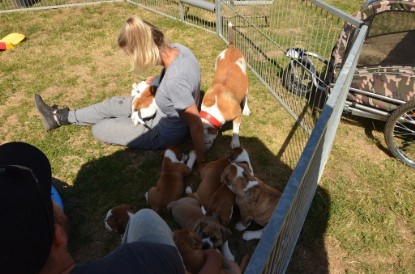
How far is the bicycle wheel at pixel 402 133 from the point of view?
3712 millimetres

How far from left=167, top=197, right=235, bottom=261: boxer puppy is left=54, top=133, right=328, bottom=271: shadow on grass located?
197 mm

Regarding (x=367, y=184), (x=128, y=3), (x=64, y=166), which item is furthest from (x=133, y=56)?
(x=128, y=3)

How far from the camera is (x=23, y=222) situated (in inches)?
49.3

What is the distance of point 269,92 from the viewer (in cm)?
545

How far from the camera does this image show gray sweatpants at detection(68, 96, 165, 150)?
4.38m

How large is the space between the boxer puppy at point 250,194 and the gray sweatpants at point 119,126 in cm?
132

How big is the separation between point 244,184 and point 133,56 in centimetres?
176

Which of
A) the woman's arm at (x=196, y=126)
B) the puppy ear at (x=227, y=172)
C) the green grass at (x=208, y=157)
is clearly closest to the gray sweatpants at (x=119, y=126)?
the green grass at (x=208, y=157)

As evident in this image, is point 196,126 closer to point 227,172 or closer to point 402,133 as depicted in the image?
point 227,172

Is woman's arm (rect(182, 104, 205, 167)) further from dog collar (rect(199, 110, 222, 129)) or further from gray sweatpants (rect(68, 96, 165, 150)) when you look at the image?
gray sweatpants (rect(68, 96, 165, 150))

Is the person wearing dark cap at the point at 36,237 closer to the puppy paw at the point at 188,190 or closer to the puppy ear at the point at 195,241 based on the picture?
the puppy ear at the point at 195,241

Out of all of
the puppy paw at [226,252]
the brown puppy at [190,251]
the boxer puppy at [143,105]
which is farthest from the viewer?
the boxer puppy at [143,105]

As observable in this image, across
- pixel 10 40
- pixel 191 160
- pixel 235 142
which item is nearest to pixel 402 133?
pixel 235 142

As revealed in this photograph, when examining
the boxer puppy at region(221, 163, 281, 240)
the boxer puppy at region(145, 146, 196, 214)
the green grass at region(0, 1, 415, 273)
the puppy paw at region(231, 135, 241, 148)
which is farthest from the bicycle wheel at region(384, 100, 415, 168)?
the boxer puppy at region(145, 146, 196, 214)
